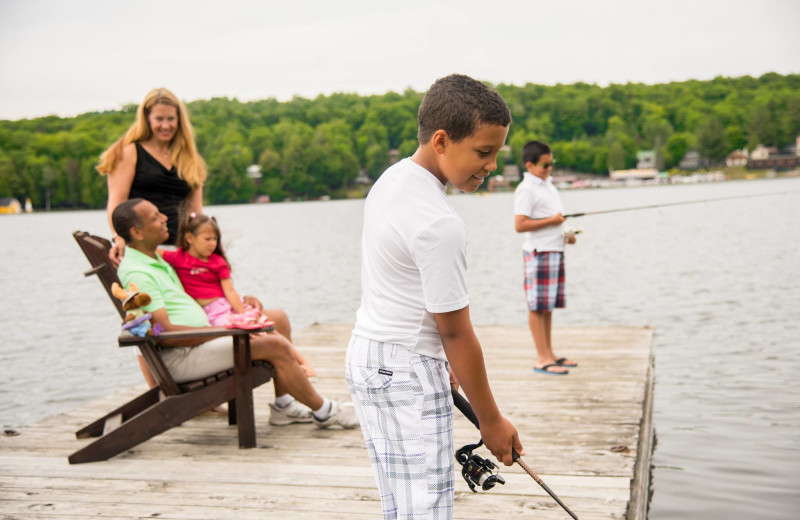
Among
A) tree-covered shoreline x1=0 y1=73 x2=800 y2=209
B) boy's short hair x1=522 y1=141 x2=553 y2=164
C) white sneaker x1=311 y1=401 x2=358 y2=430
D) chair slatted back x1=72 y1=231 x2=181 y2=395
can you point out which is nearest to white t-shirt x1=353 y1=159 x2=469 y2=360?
chair slatted back x1=72 y1=231 x2=181 y2=395

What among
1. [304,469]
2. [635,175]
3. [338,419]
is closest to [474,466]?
[304,469]

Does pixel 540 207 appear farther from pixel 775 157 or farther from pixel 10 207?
pixel 775 157

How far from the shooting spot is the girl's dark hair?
4711mm

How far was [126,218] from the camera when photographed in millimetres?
4465

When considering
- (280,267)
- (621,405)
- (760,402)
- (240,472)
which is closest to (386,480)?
(240,472)

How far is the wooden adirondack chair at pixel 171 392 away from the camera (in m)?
4.28

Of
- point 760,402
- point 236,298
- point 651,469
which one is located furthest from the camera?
point 760,402

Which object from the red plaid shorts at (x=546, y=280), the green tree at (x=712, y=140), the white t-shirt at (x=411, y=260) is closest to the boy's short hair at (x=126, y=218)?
the white t-shirt at (x=411, y=260)

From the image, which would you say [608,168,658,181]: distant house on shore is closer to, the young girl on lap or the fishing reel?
the young girl on lap

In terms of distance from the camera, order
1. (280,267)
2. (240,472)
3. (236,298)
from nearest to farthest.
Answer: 1. (240,472)
2. (236,298)
3. (280,267)

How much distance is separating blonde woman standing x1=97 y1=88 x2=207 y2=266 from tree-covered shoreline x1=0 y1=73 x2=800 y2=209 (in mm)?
63272

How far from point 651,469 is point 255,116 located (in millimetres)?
83818

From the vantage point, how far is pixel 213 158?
81.3 meters

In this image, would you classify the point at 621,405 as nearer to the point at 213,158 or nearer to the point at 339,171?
the point at 213,158
